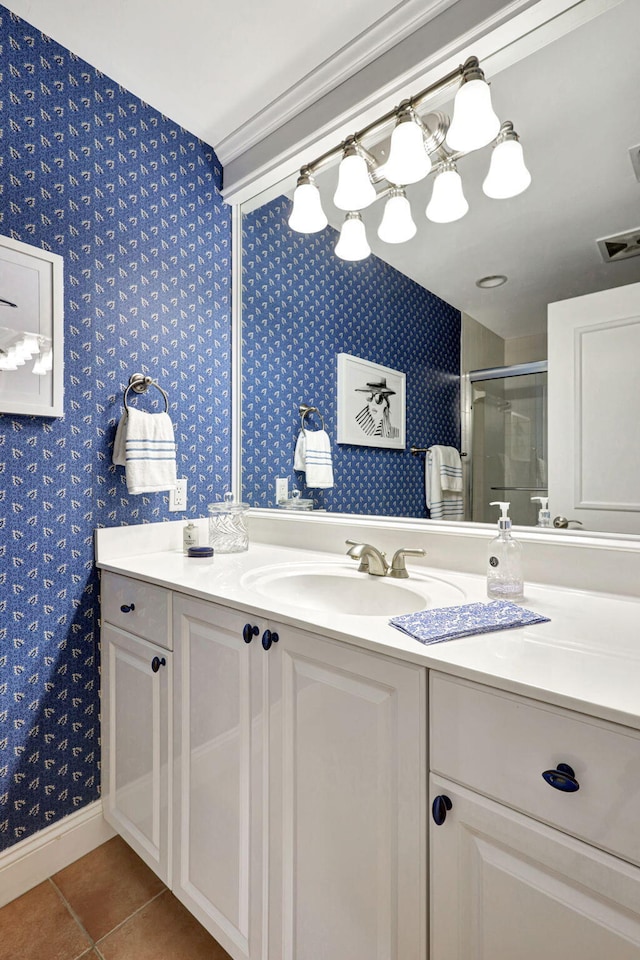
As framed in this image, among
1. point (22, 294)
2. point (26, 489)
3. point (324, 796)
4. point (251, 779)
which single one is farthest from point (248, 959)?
point (22, 294)

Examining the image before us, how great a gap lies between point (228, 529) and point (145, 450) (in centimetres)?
40

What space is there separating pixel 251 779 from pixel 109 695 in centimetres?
70

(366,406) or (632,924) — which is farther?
(366,406)

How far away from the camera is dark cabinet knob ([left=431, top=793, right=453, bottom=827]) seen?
28.2 inches

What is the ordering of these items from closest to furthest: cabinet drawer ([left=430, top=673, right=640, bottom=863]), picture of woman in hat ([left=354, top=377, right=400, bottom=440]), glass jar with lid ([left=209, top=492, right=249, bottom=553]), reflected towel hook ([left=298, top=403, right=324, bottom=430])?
cabinet drawer ([left=430, top=673, right=640, bottom=863]) → picture of woman in hat ([left=354, top=377, right=400, bottom=440]) → glass jar with lid ([left=209, top=492, right=249, bottom=553]) → reflected towel hook ([left=298, top=403, right=324, bottom=430])

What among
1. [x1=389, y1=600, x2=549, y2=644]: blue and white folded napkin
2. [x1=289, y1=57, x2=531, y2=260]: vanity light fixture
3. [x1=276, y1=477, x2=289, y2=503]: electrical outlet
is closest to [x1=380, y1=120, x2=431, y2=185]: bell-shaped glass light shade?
[x1=289, y1=57, x2=531, y2=260]: vanity light fixture

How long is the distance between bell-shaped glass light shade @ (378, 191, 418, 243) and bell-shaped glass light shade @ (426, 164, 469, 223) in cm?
10

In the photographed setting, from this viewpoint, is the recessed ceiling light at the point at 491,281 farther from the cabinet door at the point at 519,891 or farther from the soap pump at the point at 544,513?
the cabinet door at the point at 519,891

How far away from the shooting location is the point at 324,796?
0.89m

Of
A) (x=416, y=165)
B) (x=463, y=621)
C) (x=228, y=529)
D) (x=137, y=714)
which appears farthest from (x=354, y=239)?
(x=137, y=714)

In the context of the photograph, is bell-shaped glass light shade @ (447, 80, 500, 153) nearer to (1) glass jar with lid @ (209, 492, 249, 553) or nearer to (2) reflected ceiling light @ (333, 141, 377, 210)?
(2) reflected ceiling light @ (333, 141, 377, 210)

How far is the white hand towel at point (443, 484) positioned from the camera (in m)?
1.38

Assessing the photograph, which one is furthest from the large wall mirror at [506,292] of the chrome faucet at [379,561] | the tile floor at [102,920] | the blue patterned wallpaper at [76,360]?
the tile floor at [102,920]

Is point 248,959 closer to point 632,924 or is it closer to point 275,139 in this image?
point 632,924
